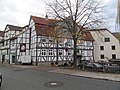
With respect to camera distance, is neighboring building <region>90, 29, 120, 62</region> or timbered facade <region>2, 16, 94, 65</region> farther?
neighboring building <region>90, 29, 120, 62</region>

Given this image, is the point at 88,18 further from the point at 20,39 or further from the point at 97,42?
the point at 97,42

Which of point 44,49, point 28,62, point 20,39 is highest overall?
point 20,39

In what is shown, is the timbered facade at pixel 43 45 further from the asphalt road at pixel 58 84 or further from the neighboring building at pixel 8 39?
the asphalt road at pixel 58 84

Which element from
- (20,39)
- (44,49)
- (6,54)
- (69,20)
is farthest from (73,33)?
(6,54)

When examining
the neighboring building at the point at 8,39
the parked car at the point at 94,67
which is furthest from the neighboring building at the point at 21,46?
the parked car at the point at 94,67

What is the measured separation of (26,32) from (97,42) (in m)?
19.9

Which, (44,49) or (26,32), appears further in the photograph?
(26,32)

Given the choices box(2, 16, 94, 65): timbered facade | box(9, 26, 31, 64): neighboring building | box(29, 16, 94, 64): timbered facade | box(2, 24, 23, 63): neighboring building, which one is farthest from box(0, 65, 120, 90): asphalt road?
box(2, 24, 23, 63): neighboring building

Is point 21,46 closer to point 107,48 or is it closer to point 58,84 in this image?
point 107,48

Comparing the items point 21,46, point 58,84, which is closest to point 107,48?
point 21,46

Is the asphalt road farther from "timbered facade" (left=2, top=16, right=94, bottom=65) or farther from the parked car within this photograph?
"timbered facade" (left=2, top=16, right=94, bottom=65)

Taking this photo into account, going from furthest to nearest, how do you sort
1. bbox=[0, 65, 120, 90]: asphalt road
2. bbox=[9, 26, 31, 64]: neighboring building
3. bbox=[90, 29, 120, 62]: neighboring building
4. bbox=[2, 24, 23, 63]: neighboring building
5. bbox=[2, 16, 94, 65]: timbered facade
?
bbox=[2, 24, 23, 63]: neighboring building, bbox=[90, 29, 120, 62]: neighboring building, bbox=[9, 26, 31, 64]: neighboring building, bbox=[2, 16, 94, 65]: timbered facade, bbox=[0, 65, 120, 90]: asphalt road

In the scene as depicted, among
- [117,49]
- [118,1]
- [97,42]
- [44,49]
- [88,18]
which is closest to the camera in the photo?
[118,1]

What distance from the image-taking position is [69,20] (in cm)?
2348
